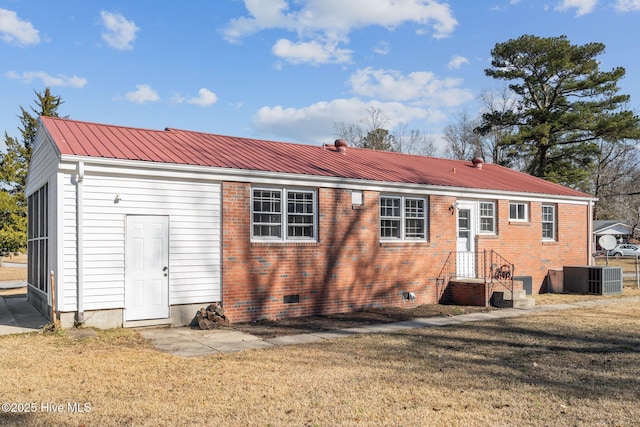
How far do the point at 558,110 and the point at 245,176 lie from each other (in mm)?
30139

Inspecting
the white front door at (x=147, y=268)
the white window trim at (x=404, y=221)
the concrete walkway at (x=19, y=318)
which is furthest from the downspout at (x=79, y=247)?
the white window trim at (x=404, y=221)

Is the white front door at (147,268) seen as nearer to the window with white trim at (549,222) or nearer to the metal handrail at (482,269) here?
the metal handrail at (482,269)

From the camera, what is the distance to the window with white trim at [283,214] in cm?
1223

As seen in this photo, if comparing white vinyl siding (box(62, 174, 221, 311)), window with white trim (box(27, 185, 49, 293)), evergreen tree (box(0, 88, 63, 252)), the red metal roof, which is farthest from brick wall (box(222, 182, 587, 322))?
evergreen tree (box(0, 88, 63, 252))

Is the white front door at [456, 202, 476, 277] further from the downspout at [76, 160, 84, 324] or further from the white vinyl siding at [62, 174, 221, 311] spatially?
the downspout at [76, 160, 84, 324]

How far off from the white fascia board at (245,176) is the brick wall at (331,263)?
204mm

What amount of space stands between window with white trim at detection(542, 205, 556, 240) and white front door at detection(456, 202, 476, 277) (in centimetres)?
396

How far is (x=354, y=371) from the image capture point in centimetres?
737

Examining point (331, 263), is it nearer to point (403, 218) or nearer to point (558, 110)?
point (403, 218)

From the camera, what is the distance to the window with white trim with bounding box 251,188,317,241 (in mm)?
12234

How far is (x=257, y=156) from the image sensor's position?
13391 mm

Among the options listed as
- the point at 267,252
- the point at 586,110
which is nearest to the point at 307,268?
the point at 267,252

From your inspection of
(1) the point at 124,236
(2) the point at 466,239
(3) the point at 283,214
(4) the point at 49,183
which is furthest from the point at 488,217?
(4) the point at 49,183

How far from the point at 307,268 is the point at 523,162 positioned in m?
32.5
